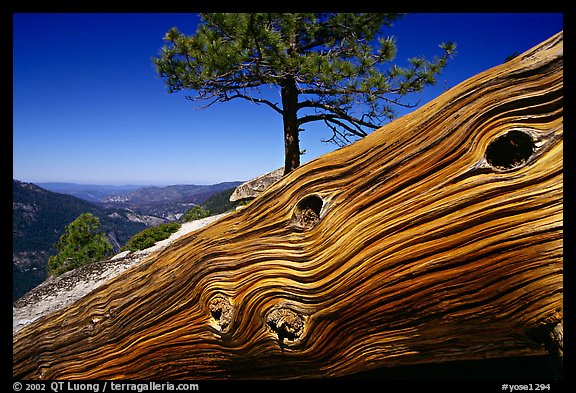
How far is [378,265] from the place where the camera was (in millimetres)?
1558

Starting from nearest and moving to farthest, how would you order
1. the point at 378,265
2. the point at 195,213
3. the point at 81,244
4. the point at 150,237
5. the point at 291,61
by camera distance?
the point at 378,265
the point at 291,61
the point at 150,237
the point at 81,244
the point at 195,213

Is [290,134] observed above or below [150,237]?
above

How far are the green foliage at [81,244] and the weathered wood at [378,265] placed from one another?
18.4 meters

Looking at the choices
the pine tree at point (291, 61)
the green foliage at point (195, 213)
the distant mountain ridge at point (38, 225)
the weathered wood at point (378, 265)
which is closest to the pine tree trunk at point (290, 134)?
the pine tree at point (291, 61)

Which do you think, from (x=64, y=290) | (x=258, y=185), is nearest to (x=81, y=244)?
(x=64, y=290)

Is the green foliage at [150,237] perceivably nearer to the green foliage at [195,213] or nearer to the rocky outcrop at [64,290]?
the rocky outcrop at [64,290]

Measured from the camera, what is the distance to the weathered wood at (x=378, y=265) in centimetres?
136

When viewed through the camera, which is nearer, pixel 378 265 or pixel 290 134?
pixel 378 265

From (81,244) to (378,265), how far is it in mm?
22198

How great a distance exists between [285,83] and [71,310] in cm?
508

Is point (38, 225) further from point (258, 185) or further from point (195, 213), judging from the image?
point (258, 185)

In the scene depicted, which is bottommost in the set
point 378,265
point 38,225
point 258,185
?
point 38,225

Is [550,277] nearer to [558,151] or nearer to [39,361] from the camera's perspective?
[558,151]

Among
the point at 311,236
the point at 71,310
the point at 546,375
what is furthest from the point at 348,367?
the point at 71,310
